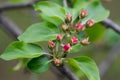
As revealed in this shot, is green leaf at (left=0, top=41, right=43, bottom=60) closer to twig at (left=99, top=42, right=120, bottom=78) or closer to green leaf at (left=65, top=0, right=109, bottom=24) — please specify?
green leaf at (left=65, top=0, right=109, bottom=24)

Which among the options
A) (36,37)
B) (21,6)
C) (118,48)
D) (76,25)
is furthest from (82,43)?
(118,48)

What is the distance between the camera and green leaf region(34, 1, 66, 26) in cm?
181

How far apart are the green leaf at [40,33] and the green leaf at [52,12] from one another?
30 mm

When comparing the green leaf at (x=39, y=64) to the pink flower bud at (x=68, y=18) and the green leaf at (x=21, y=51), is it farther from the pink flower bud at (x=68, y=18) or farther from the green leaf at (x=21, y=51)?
the pink flower bud at (x=68, y=18)

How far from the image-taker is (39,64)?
178 centimetres

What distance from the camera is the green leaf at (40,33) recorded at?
1714mm

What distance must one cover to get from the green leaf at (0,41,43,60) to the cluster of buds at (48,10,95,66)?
2.6 inches

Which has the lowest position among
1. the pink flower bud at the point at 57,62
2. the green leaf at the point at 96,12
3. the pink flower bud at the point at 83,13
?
the pink flower bud at the point at 57,62

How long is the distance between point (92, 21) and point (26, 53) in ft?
1.17

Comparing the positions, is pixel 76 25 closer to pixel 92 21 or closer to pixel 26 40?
A: pixel 92 21

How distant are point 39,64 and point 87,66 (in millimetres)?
212

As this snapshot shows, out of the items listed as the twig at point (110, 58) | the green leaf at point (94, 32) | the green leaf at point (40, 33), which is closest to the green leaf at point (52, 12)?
the green leaf at point (40, 33)

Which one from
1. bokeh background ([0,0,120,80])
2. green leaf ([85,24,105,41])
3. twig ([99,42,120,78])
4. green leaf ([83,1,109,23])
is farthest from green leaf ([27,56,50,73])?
bokeh background ([0,0,120,80])

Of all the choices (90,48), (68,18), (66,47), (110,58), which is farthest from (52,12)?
(90,48)
